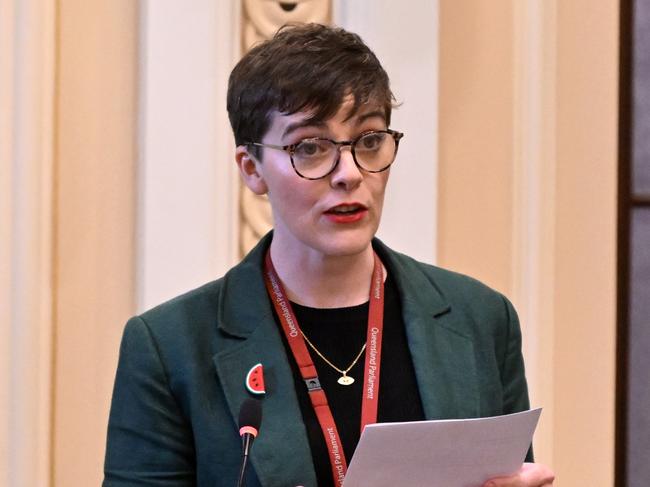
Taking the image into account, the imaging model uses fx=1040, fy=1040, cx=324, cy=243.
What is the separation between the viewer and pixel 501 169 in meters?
3.15

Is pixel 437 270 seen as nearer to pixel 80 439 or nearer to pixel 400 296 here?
pixel 400 296

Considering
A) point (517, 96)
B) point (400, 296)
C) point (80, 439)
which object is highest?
point (517, 96)

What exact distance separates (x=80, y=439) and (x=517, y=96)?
5.34 feet

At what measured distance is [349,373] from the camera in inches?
76.0

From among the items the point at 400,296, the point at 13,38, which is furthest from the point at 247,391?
the point at 13,38

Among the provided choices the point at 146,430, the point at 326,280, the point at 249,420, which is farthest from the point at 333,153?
the point at 146,430

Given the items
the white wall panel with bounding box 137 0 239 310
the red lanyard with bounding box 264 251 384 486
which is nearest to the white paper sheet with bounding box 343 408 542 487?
the red lanyard with bounding box 264 251 384 486

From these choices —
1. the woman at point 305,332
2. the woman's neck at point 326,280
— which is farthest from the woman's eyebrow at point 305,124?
the woman's neck at point 326,280

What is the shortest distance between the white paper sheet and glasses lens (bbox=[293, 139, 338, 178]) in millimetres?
511

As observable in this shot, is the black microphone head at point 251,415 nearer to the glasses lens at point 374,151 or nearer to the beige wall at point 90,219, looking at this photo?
the glasses lens at point 374,151

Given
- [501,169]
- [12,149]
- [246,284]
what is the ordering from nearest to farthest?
1. [246,284]
2. [12,149]
3. [501,169]

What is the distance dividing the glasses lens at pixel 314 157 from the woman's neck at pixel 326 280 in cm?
19

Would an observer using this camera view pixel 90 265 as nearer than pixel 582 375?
Yes

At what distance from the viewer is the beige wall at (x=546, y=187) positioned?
10.3 ft
